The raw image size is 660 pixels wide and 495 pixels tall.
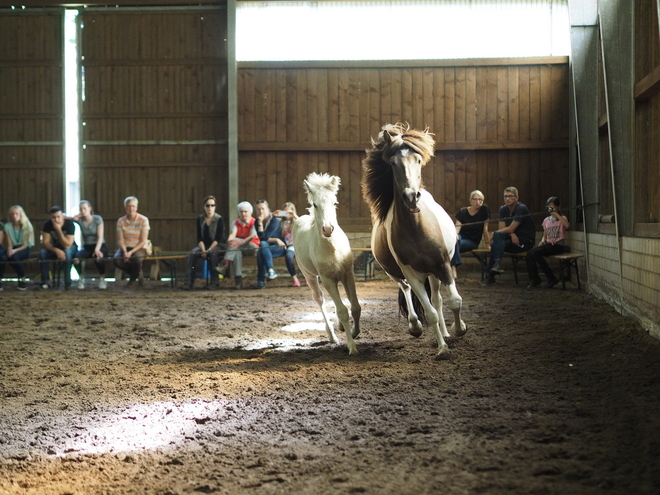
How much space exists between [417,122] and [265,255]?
4219mm

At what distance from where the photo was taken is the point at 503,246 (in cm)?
1066

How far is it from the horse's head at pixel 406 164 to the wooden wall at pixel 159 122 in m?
8.97

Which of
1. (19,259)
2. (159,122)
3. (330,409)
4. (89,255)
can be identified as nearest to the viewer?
(330,409)

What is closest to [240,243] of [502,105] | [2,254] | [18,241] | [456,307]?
[18,241]

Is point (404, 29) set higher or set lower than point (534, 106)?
higher

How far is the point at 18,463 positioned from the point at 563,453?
89.9 inches

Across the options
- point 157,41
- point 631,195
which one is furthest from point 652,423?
point 157,41

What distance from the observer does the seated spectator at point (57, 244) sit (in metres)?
11.2

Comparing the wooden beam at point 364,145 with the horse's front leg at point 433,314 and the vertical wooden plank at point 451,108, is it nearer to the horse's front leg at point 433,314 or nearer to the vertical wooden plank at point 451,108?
the vertical wooden plank at point 451,108

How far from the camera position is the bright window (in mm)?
13000

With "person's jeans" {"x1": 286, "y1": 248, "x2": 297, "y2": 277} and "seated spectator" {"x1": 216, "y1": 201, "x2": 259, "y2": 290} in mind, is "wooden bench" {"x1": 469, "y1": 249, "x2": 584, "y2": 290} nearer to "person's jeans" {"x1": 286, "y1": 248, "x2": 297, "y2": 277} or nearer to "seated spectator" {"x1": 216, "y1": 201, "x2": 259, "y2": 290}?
"person's jeans" {"x1": 286, "y1": 248, "x2": 297, "y2": 277}

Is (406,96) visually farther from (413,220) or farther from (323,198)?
(413,220)

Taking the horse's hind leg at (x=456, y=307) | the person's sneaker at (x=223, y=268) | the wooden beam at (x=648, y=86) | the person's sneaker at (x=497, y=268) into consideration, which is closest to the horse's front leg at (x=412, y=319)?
the horse's hind leg at (x=456, y=307)

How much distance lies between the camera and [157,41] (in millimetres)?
13852
